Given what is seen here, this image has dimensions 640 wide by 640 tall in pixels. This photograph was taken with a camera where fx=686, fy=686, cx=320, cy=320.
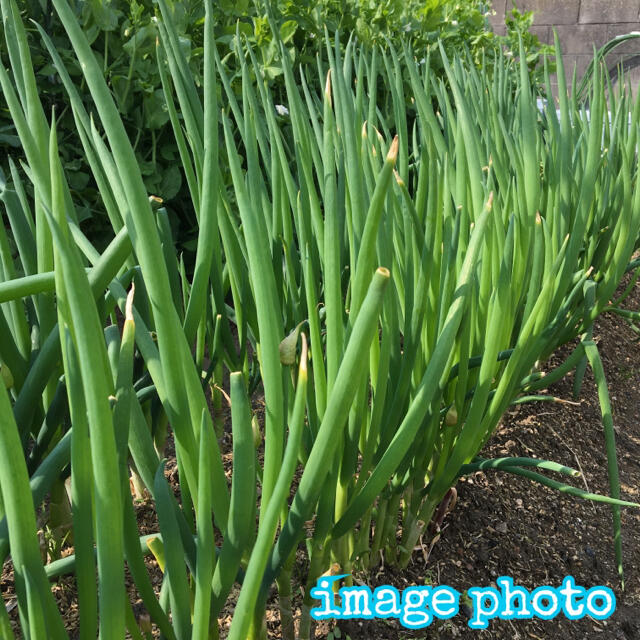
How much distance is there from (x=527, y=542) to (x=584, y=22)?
5.58 meters

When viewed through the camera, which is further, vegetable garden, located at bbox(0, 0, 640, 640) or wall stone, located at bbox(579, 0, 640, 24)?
wall stone, located at bbox(579, 0, 640, 24)

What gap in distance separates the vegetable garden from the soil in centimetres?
6

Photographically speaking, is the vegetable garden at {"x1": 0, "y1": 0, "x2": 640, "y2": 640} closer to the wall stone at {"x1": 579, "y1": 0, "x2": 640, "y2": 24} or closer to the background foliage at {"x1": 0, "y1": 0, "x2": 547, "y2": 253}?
the background foliage at {"x1": 0, "y1": 0, "x2": 547, "y2": 253}

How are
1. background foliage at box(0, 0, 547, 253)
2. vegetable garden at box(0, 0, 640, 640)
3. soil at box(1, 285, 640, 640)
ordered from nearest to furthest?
vegetable garden at box(0, 0, 640, 640)
soil at box(1, 285, 640, 640)
background foliage at box(0, 0, 547, 253)

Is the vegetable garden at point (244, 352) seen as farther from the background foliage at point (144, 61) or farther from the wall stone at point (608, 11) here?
the wall stone at point (608, 11)

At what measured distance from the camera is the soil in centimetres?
78

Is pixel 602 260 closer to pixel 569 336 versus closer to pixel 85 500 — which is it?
pixel 569 336

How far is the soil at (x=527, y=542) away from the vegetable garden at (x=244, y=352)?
0.19ft

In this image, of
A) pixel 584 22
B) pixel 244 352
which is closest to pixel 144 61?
pixel 244 352

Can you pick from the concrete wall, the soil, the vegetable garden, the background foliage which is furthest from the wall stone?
the vegetable garden

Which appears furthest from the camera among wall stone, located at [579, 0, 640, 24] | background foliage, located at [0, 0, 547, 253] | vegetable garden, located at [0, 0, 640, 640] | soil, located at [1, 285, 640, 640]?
wall stone, located at [579, 0, 640, 24]

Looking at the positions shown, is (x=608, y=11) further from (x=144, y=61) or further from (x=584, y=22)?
(x=144, y=61)

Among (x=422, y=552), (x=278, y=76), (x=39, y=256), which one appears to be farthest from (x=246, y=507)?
(x=278, y=76)

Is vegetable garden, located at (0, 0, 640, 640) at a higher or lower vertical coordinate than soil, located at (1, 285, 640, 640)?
higher
